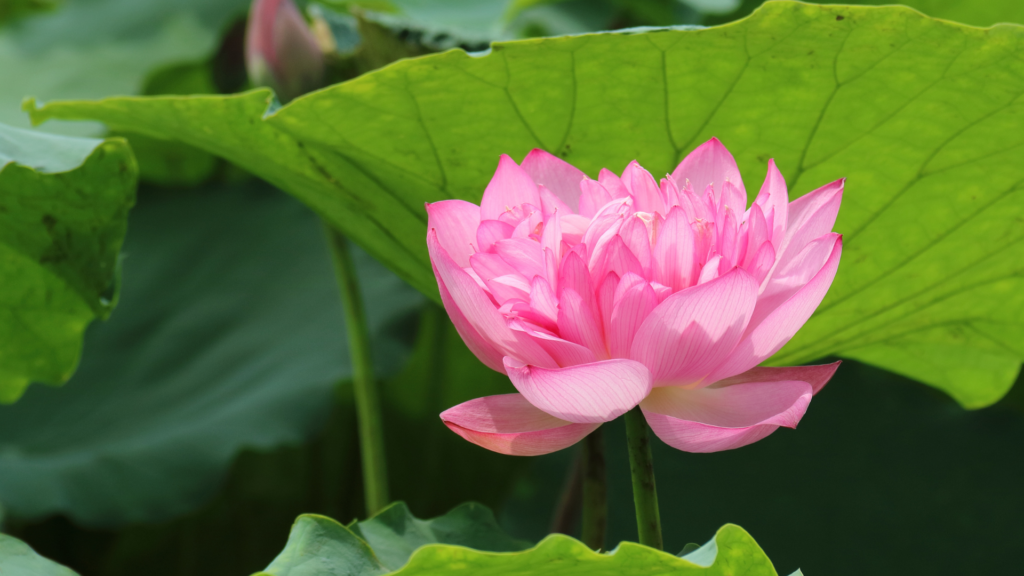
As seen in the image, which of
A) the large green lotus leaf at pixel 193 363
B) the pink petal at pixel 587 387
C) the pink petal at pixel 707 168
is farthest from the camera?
the large green lotus leaf at pixel 193 363

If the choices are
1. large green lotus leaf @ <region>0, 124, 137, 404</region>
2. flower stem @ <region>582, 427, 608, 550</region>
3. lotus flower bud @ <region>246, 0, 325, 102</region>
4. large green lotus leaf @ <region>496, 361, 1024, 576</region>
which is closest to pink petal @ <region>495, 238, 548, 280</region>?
flower stem @ <region>582, 427, 608, 550</region>

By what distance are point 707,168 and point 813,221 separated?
0.06 m

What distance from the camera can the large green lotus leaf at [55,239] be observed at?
0.53 m

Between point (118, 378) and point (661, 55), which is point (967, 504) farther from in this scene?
point (118, 378)

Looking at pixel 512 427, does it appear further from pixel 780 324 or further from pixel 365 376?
pixel 365 376

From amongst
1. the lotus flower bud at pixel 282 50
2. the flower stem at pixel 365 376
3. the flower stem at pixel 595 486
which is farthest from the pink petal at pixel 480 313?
the lotus flower bud at pixel 282 50

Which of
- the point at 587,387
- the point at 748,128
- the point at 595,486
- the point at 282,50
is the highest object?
the point at 282,50

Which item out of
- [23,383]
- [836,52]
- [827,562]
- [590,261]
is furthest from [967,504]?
[23,383]

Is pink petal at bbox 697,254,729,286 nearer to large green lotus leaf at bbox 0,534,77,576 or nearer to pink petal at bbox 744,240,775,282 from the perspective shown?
pink petal at bbox 744,240,775,282

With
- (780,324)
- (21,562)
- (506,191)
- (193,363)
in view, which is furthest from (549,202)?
(193,363)

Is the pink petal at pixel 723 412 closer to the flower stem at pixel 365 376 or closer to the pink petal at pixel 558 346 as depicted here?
the pink petal at pixel 558 346

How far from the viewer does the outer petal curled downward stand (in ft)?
1.04

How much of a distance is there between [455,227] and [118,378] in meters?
0.81

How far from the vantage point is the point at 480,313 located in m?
0.34
